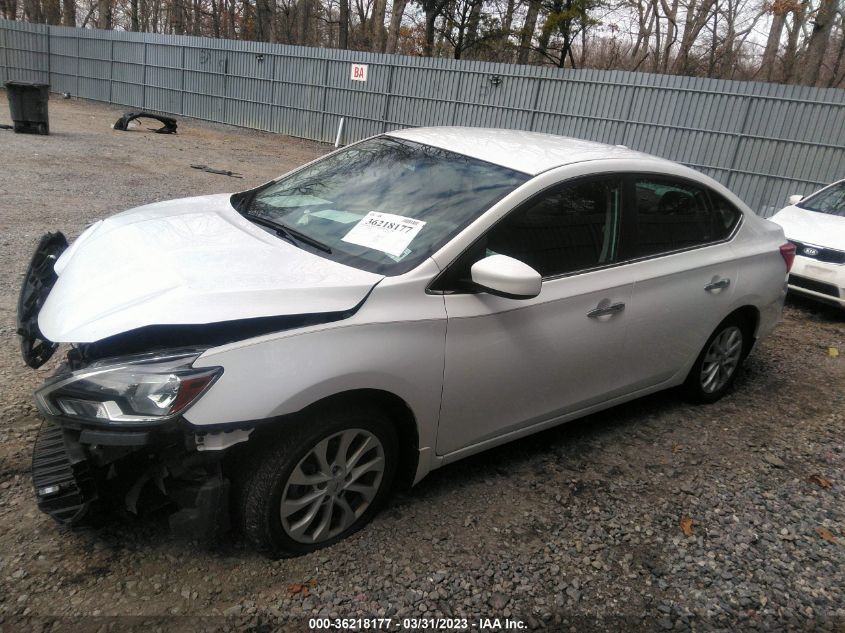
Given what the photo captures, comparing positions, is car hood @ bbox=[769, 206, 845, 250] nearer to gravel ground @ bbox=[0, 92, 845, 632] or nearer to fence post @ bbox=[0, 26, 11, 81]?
gravel ground @ bbox=[0, 92, 845, 632]

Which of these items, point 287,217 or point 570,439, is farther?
point 570,439

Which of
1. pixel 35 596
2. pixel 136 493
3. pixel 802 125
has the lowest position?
pixel 35 596

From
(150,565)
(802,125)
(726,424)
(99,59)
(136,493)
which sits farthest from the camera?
(99,59)

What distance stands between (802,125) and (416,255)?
37.9ft

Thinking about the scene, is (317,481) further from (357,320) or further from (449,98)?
(449,98)

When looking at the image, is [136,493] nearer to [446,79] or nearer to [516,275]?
[516,275]

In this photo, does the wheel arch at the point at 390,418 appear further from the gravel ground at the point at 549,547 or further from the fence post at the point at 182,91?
the fence post at the point at 182,91

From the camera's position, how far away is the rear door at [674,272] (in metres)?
3.54

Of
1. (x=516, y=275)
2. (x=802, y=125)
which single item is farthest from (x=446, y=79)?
(x=516, y=275)

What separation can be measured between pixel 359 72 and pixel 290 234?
15.6m

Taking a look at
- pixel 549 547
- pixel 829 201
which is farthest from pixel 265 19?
pixel 549 547

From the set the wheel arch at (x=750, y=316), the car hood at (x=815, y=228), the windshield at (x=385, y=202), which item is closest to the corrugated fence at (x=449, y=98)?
the car hood at (x=815, y=228)

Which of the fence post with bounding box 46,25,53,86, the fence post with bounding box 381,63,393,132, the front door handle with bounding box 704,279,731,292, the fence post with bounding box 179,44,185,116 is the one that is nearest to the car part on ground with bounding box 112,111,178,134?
the fence post with bounding box 179,44,185,116

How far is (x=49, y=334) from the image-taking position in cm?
240
